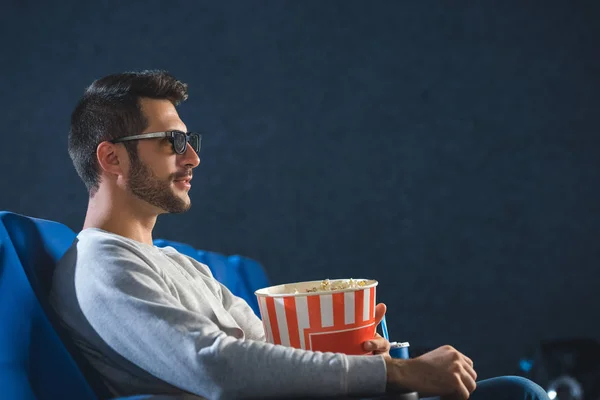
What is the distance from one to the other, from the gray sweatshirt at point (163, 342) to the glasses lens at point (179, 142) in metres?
0.25

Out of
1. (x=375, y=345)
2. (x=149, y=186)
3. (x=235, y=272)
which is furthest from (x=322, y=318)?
(x=235, y=272)

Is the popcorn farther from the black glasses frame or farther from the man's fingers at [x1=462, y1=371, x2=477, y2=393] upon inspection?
the black glasses frame

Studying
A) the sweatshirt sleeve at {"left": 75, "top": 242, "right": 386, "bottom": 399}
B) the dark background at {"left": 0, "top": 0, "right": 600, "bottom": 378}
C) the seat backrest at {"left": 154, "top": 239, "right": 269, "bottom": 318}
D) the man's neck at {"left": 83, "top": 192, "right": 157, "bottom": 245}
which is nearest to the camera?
the sweatshirt sleeve at {"left": 75, "top": 242, "right": 386, "bottom": 399}

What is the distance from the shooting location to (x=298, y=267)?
296cm

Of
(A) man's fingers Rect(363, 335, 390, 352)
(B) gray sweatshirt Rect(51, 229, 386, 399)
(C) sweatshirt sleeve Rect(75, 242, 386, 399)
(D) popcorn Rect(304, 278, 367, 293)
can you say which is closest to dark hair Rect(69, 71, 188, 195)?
(B) gray sweatshirt Rect(51, 229, 386, 399)

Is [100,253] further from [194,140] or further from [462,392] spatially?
[462,392]

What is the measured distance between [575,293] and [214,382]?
245 cm

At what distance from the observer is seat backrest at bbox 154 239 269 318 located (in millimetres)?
1941

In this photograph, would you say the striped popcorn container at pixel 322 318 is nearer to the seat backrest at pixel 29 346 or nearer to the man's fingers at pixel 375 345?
the man's fingers at pixel 375 345

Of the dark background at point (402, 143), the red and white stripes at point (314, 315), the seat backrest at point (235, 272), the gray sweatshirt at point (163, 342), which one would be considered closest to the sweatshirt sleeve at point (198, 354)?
the gray sweatshirt at point (163, 342)

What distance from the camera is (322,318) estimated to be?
111 centimetres

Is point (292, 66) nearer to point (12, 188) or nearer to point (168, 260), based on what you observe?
point (12, 188)

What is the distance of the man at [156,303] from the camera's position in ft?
3.24

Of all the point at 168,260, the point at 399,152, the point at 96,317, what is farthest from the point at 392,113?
the point at 96,317
